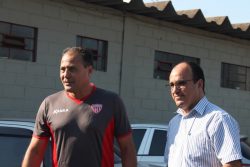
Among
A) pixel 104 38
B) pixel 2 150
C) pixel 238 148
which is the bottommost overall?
pixel 2 150

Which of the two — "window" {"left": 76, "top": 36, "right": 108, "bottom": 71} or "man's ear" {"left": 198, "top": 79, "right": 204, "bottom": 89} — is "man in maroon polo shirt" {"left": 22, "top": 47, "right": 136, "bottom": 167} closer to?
"man's ear" {"left": 198, "top": 79, "right": 204, "bottom": 89}

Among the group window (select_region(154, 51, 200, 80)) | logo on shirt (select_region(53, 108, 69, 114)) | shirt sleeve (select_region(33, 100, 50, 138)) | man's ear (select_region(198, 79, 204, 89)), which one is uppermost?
window (select_region(154, 51, 200, 80))

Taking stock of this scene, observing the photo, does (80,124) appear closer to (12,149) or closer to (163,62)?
(12,149)

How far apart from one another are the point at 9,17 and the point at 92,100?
772cm

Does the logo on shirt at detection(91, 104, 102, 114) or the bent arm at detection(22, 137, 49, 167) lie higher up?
the logo on shirt at detection(91, 104, 102, 114)

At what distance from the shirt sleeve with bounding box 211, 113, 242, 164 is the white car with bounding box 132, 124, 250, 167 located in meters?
4.91

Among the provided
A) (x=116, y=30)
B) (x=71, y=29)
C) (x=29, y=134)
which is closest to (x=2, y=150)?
(x=29, y=134)

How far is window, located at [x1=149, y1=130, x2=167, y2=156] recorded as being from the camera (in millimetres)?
8859

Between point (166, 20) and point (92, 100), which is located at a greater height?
point (166, 20)

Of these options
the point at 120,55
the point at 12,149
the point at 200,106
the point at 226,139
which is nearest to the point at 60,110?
the point at 200,106

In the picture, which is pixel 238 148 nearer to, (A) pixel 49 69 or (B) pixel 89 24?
(A) pixel 49 69

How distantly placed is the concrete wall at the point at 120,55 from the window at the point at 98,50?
122mm

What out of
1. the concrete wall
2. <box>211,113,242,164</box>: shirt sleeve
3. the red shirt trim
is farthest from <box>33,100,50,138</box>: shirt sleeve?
the concrete wall

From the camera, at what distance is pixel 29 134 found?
540 centimetres
